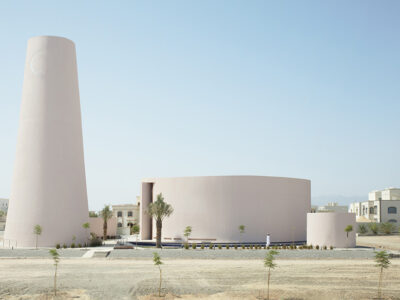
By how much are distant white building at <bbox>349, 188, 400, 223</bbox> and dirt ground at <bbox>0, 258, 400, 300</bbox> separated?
56.6 m

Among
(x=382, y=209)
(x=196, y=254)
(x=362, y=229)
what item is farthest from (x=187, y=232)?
(x=382, y=209)

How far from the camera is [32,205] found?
124ft

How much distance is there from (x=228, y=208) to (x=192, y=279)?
834 inches

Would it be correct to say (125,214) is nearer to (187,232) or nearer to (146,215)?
(146,215)

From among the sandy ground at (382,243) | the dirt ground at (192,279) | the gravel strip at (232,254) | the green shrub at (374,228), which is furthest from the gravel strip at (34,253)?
the green shrub at (374,228)

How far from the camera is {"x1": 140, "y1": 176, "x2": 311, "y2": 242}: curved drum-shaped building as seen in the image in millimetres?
45000

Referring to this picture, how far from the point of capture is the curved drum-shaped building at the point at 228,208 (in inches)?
1772

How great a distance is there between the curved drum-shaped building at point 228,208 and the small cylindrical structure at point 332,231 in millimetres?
5684

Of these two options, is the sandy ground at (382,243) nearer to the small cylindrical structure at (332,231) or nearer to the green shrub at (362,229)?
the small cylindrical structure at (332,231)

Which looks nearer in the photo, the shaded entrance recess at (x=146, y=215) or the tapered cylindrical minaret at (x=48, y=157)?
the tapered cylindrical minaret at (x=48, y=157)

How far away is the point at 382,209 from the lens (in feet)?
276

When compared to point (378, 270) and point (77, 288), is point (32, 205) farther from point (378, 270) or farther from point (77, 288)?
point (378, 270)

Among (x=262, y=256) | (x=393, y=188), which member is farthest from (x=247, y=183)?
(x=393, y=188)

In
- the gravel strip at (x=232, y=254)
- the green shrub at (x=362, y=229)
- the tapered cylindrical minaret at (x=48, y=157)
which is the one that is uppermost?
the tapered cylindrical minaret at (x=48, y=157)
